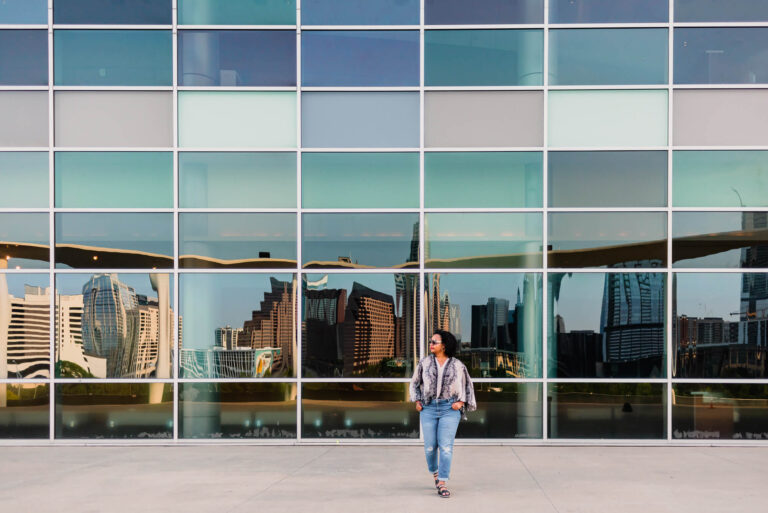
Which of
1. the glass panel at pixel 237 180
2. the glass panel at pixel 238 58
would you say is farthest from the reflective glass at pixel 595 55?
the glass panel at pixel 237 180

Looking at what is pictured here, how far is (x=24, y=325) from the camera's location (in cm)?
1202

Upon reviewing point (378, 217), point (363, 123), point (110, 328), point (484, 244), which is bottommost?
point (110, 328)

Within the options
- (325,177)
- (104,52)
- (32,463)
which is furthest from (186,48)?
(32,463)

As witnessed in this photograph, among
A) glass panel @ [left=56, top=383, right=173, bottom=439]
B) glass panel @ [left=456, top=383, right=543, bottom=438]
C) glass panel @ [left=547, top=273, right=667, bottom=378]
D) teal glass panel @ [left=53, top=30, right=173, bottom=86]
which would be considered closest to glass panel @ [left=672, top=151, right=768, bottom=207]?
glass panel @ [left=547, top=273, right=667, bottom=378]

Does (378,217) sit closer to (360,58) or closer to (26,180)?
(360,58)

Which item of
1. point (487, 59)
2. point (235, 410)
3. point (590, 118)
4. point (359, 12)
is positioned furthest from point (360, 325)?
point (359, 12)

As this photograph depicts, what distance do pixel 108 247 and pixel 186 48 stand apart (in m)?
3.26

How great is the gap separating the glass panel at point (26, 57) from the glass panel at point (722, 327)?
1020 cm

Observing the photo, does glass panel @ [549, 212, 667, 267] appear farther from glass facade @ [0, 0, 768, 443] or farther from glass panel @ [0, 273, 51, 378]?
glass panel @ [0, 273, 51, 378]

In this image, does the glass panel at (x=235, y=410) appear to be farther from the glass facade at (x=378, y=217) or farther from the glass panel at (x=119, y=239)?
the glass panel at (x=119, y=239)

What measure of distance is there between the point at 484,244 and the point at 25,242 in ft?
22.8

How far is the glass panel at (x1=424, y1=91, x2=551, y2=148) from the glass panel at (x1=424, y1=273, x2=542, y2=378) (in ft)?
6.71

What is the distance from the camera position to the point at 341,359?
11953 mm

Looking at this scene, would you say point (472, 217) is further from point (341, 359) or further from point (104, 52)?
point (104, 52)
